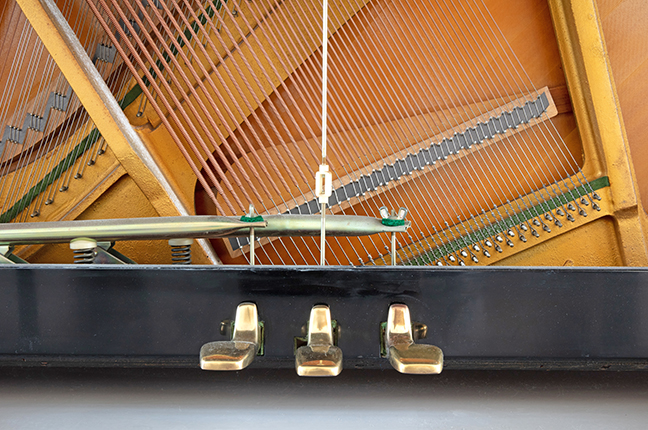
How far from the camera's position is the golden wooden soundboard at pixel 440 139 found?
5.35ft

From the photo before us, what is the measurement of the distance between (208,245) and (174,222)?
0.46m

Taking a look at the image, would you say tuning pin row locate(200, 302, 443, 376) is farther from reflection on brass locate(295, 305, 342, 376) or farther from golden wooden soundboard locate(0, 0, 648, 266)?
golden wooden soundboard locate(0, 0, 648, 266)

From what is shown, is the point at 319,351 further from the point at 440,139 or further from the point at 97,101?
the point at 440,139

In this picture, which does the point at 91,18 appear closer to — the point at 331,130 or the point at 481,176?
Result: the point at 331,130

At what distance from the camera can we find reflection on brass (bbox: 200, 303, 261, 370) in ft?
2.64

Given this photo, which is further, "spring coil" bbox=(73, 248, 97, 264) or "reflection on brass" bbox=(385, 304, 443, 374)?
"spring coil" bbox=(73, 248, 97, 264)

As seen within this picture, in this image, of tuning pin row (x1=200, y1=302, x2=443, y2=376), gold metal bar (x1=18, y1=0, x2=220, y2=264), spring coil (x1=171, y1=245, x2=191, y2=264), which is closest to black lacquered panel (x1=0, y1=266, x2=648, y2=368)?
tuning pin row (x1=200, y1=302, x2=443, y2=376)

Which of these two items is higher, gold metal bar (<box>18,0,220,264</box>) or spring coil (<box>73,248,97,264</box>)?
gold metal bar (<box>18,0,220,264</box>)

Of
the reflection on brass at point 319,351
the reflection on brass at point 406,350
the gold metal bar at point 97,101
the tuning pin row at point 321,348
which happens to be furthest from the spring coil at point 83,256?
the reflection on brass at point 406,350

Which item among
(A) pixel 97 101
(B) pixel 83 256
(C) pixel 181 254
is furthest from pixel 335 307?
(A) pixel 97 101

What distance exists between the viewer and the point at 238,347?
34.3 inches

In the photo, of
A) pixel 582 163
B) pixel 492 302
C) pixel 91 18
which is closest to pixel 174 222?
pixel 492 302

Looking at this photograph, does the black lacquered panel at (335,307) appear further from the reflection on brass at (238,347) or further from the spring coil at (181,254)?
the spring coil at (181,254)

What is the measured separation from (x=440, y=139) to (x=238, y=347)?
1248mm
